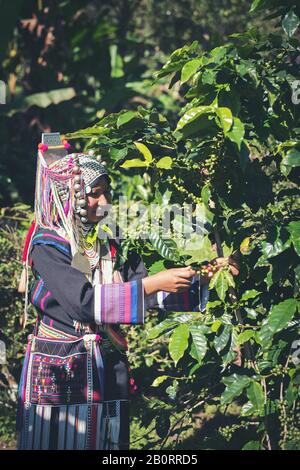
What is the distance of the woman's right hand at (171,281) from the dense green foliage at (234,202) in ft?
0.44

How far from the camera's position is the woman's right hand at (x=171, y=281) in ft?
12.4

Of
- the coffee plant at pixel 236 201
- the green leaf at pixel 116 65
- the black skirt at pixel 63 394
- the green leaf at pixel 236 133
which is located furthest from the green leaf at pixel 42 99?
the green leaf at pixel 236 133

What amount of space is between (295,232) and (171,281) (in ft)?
2.07

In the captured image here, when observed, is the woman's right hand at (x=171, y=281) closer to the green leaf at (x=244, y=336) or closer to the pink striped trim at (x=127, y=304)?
the pink striped trim at (x=127, y=304)

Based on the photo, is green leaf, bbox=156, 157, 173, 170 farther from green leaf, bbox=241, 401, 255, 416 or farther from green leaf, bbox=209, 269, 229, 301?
green leaf, bbox=241, 401, 255, 416

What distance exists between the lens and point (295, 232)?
12.1 feet

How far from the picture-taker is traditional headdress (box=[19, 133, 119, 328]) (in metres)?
3.97

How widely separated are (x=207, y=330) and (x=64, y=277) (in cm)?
75

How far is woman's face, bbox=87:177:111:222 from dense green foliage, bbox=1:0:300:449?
0.52 feet

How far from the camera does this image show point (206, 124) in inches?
141

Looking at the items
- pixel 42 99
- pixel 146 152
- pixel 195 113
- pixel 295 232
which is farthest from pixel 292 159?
pixel 42 99

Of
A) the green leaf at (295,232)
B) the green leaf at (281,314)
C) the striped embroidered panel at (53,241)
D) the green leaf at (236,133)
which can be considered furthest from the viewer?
the striped embroidered panel at (53,241)
